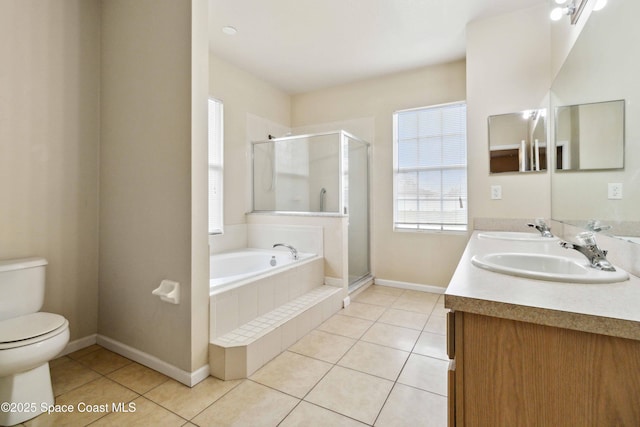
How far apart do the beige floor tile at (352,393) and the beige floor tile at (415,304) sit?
1.29 metres

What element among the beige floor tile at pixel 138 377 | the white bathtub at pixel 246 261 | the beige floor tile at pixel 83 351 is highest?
the white bathtub at pixel 246 261

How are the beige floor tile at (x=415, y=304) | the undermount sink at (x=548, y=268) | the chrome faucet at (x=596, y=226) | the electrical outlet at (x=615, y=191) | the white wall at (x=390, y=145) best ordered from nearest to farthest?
1. the undermount sink at (x=548, y=268)
2. the electrical outlet at (x=615, y=191)
3. the chrome faucet at (x=596, y=226)
4. the beige floor tile at (x=415, y=304)
5. the white wall at (x=390, y=145)

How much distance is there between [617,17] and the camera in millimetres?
1291

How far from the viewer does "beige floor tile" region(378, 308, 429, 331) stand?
264 cm

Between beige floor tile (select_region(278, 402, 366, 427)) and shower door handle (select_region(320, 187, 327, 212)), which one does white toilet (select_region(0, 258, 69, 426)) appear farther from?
shower door handle (select_region(320, 187, 327, 212))

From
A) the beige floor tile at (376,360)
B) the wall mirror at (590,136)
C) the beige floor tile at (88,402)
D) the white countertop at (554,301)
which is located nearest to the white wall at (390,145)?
the wall mirror at (590,136)

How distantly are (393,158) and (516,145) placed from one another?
1.41 metres

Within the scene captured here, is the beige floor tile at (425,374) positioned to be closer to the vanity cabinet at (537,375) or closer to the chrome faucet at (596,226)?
the vanity cabinet at (537,375)

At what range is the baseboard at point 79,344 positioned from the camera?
2.11 m

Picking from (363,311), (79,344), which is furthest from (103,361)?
(363,311)

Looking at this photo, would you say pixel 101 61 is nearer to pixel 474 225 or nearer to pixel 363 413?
pixel 363 413

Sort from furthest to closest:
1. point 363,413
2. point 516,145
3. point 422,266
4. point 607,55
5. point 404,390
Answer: point 422,266
point 516,145
point 404,390
point 363,413
point 607,55

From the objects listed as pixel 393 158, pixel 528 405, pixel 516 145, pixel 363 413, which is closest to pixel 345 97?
pixel 393 158

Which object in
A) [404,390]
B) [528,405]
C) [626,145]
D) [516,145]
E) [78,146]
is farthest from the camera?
[516,145]
